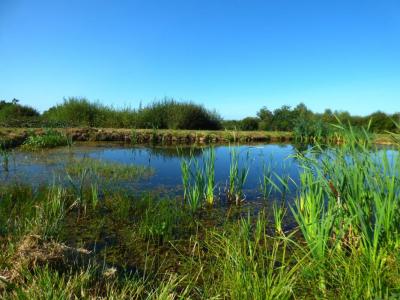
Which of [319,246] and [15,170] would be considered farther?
[15,170]

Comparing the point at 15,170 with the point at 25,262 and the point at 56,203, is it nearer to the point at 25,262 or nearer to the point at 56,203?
the point at 56,203

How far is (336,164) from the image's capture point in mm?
2498

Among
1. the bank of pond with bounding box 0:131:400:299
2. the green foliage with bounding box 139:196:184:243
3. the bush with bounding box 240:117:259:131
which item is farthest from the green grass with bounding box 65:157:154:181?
the bush with bounding box 240:117:259:131

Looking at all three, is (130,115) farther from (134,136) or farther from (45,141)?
(45,141)

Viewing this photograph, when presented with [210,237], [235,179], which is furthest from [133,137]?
[210,237]

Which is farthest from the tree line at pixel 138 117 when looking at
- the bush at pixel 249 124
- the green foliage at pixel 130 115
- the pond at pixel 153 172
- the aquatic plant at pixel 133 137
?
the pond at pixel 153 172

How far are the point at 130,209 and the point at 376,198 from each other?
3468mm

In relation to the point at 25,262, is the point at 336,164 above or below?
above

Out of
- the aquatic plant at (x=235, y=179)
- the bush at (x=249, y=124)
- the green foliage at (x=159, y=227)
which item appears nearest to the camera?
the green foliage at (x=159, y=227)

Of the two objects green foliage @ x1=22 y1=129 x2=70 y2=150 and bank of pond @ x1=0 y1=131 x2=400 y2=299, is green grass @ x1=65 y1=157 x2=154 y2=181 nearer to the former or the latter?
bank of pond @ x1=0 y1=131 x2=400 y2=299

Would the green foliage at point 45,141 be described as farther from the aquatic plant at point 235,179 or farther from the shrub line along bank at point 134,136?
the aquatic plant at point 235,179

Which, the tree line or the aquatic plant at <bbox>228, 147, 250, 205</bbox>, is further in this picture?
the tree line

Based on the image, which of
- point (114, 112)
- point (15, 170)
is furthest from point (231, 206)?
point (114, 112)

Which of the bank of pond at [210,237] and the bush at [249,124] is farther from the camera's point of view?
the bush at [249,124]
